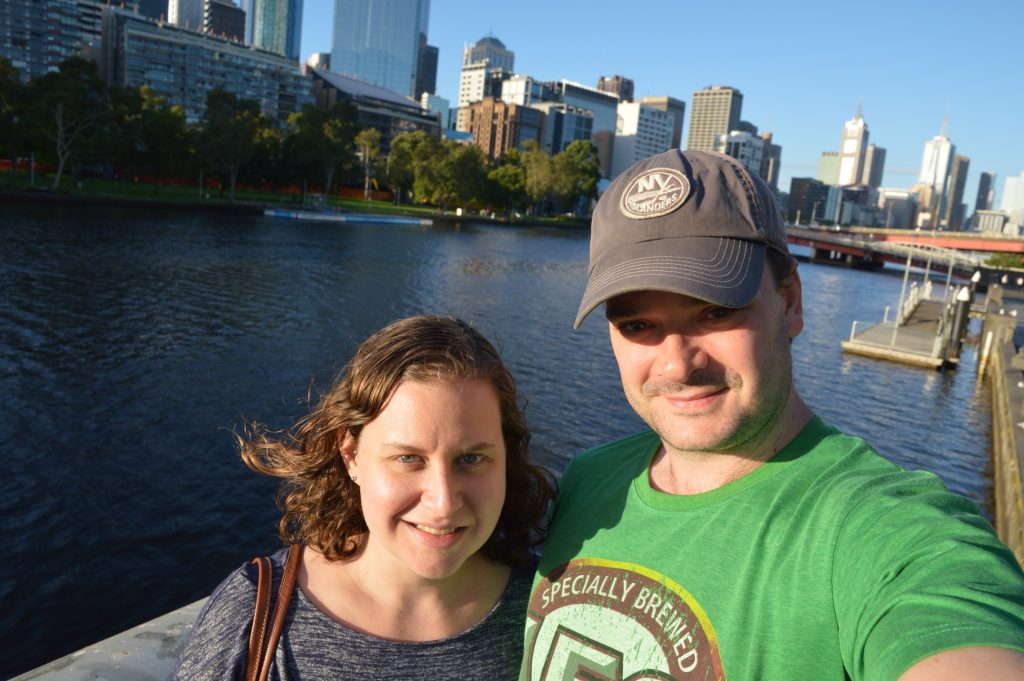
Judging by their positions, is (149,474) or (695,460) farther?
(149,474)

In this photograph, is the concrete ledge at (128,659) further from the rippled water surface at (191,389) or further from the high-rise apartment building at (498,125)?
the high-rise apartment building at (498,125)

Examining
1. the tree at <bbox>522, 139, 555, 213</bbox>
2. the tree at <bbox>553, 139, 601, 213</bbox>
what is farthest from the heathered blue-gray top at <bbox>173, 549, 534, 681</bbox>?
the tree at <bbox>553, 139, 601, 213</bbox>

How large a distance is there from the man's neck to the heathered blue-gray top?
654 millimetres

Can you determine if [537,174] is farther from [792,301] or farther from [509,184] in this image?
[792,301]

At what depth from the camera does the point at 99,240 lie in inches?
1198

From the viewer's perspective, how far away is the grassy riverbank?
4231cm

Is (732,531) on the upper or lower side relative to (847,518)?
lower

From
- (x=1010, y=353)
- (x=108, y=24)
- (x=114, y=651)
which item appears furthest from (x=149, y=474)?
(x=108, y=24)

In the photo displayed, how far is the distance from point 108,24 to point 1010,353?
120 metres

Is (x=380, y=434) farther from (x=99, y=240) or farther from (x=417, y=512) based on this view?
(x=99, y=240)

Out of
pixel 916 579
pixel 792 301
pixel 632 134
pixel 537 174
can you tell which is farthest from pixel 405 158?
pixel 632 134

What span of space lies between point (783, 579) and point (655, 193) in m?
0.90

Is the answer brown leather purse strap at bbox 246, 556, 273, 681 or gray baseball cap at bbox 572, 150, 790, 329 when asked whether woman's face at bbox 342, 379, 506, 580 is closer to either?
brown leather purse strap at bbox 246, 556, 273, 681

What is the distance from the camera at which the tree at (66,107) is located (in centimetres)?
4266
